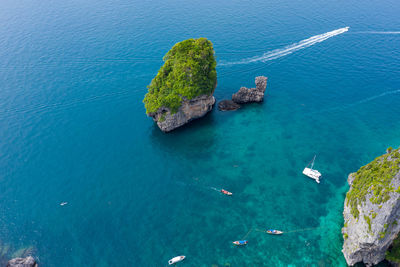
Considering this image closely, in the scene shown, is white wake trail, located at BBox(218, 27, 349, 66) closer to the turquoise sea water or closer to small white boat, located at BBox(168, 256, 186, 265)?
the turquoise sea water

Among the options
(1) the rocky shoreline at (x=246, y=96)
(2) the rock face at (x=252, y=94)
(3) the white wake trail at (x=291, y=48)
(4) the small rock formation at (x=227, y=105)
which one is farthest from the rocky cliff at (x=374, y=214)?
(3) the white wake trail at (x=291, y=48)

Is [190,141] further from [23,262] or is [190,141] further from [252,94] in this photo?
[23,262]

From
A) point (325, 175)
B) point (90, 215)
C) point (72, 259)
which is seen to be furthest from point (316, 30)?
point (72, 259)

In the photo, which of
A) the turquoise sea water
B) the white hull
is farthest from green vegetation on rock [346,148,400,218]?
the white hull

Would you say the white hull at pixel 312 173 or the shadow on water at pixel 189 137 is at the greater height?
the shadow on water at pixel 189 137

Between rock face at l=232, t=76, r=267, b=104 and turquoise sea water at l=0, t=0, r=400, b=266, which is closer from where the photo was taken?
turquoise sea water at l=0, t=0, r=400, b=266

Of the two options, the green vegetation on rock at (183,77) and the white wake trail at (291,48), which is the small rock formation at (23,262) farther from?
the white wake trail at (291,48)

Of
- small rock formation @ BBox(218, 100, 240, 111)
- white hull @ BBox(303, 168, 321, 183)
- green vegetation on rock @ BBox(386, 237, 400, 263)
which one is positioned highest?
small rock formation @ BBox(218, 100, 240, 111)
